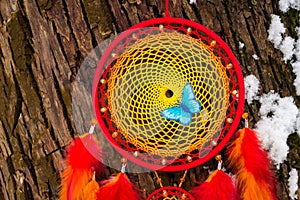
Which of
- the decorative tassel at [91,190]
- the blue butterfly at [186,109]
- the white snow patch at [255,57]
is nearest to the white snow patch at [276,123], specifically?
the white snow patch at [255,57]

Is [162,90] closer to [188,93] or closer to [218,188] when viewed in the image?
[188,93]

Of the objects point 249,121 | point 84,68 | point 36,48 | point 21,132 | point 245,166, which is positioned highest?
point 36,48

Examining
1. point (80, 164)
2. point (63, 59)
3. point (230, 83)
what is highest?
point (63, 59)

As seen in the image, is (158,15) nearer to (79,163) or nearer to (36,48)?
(36,48)

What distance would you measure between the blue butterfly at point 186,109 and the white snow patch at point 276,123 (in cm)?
23

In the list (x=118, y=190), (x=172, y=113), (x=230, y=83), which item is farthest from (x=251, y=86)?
(x=118, y=190)

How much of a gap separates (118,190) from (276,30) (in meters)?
0.75

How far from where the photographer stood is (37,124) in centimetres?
181

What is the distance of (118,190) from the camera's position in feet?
5.65

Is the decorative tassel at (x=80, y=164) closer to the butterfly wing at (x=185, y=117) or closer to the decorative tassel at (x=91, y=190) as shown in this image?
the decorative tassel at (x=91, y=190)

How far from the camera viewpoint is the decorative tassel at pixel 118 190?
67.7 inches

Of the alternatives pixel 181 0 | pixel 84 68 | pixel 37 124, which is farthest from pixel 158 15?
pixel 37 124

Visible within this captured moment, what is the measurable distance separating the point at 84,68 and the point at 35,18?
0.24 metres

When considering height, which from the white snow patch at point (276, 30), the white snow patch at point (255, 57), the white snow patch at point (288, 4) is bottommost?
the white snow patch at point (255, 57)
